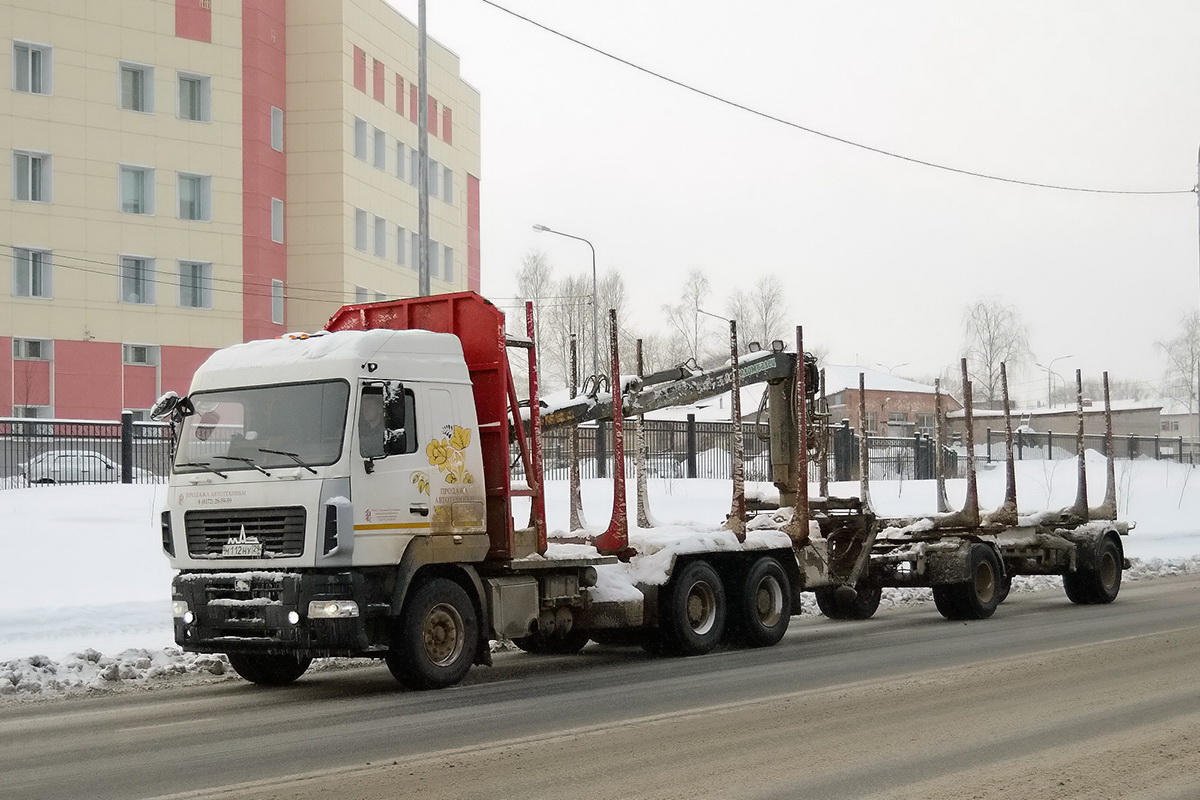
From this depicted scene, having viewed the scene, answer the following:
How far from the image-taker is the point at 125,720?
10.5 m

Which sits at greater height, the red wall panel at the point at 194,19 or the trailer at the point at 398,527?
the red wall panel at the point at 194,19

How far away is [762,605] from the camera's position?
15.3 m

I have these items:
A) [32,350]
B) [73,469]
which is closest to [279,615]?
[73,469]

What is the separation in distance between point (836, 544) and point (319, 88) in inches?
1655

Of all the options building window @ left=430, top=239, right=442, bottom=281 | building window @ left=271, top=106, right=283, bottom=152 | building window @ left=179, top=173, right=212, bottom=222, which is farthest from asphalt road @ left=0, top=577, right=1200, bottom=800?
building window @ left=430, top=239, right=442, bottom=281

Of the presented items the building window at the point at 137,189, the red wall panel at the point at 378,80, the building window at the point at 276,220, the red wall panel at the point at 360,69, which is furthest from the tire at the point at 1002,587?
the red wall panel at the point at 378,80

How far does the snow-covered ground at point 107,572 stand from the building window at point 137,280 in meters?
25.5

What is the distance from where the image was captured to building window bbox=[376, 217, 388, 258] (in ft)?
194

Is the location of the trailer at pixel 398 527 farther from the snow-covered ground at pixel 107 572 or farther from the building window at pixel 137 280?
the building window at pixel 137 280

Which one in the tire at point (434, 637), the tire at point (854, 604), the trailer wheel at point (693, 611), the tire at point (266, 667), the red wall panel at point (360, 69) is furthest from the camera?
the red wall panel at point (360, 69)

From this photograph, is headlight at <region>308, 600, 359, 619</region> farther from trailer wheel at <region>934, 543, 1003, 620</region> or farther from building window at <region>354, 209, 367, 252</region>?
building window at <region>354, 209, 367, 252</region>

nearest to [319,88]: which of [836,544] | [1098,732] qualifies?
[836,544]

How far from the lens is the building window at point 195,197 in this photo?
50.5 m

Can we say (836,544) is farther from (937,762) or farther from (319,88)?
(319,88)
